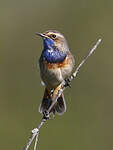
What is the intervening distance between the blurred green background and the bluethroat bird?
6.54ft

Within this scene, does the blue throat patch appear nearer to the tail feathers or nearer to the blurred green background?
the tail feathers

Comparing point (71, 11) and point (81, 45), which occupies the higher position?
point (71, 11)

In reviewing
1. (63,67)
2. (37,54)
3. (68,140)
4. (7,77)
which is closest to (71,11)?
(37,54)

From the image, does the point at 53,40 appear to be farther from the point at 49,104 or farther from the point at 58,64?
the point at 49,104

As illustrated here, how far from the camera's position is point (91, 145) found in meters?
9.25

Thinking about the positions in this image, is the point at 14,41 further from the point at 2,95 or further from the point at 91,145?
the point at 91,145

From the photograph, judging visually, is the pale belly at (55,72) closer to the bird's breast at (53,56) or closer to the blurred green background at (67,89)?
the bird's breast at (53,56)

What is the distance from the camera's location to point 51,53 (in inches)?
291

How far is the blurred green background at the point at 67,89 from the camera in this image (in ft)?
31.1

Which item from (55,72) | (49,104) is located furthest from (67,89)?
(55,72)

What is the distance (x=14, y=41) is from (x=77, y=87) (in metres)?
1.42

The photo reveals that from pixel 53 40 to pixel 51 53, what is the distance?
0.63ft

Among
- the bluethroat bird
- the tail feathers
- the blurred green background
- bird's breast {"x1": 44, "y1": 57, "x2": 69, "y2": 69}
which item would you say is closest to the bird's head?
the bluethroat bird

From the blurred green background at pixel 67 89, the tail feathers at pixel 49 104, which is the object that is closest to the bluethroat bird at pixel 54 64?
the tail feathers at pixel 49 104
